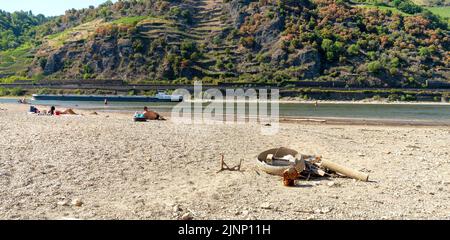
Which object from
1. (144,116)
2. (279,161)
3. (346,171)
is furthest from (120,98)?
(346,171)

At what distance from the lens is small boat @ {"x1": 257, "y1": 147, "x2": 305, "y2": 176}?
56.4 ft

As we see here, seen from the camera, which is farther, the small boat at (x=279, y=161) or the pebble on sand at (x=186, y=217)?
the small boat at (x=279, y=161)

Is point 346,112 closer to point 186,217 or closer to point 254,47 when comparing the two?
point 186,217

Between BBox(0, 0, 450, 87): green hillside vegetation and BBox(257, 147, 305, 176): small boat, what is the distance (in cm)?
10812

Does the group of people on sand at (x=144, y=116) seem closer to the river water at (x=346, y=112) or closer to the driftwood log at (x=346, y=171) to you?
the river water at (x=346, y=112)

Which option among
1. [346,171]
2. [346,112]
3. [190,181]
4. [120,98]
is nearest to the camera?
[190,181]

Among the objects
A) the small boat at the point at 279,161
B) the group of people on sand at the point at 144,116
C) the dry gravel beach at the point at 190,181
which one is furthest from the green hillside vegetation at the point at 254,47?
the small boat at the point at 279,161

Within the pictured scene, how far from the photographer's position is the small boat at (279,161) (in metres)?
17.2

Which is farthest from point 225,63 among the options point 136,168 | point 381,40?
point 136,168

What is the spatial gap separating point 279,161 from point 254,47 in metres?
130

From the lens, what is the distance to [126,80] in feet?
446

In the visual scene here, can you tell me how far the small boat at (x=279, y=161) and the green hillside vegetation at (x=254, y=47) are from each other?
4257 inches

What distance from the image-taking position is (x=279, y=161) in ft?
62.5
